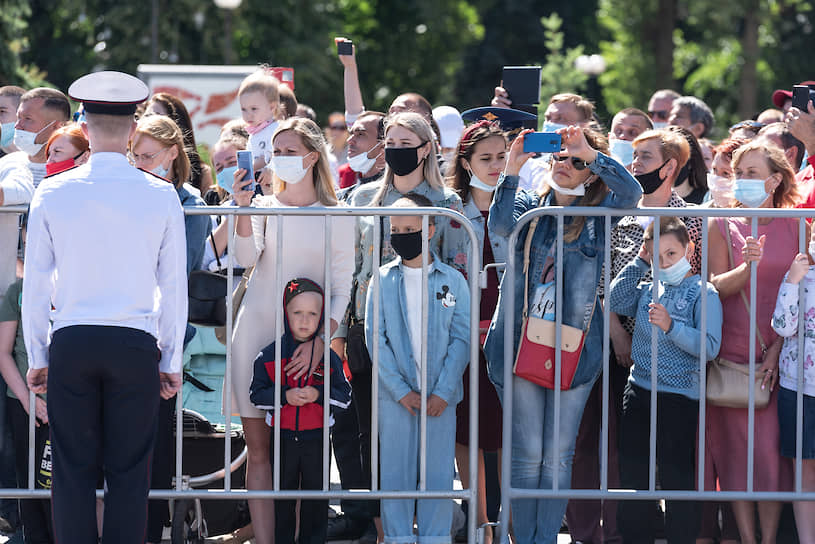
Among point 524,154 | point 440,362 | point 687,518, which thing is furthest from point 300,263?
point 687,518

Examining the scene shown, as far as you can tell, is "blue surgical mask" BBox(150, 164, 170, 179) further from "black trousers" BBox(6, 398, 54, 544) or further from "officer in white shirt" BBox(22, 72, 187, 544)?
"black trousers" BBox(6, 398, 54, 544)

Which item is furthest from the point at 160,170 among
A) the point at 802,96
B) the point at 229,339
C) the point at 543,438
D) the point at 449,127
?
the point at 802,96

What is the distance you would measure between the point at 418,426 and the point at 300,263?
949 millimetres

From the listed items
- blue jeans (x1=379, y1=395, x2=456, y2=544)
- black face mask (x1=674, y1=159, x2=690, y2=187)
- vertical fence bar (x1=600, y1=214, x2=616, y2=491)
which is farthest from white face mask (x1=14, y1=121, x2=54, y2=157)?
black face mask (x1=674, y1=159, x2=690, y2=187)

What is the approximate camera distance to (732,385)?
218 inches

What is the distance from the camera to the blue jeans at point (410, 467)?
18.1ft

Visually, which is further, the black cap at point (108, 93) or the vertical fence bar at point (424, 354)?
the vertical fence bar at point (424, 354)

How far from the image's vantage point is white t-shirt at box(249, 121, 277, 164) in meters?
7.24

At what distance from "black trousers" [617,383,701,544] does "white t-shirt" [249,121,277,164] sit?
109 inches

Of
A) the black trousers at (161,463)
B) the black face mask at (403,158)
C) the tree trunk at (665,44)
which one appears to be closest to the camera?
the black trousers at (161,463)

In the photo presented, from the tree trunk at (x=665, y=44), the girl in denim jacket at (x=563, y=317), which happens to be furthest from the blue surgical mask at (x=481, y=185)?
the tree trunk at (x=665, y=44)

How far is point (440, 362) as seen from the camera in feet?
18.2

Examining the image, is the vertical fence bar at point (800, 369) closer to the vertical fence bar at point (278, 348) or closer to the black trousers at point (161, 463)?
the vertical fence bar at point (278, 348)

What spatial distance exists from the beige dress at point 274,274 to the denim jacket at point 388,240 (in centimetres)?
21
